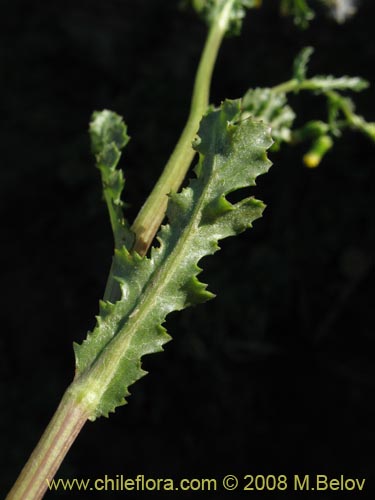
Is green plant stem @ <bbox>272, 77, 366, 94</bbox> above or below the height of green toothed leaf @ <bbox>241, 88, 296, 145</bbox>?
above

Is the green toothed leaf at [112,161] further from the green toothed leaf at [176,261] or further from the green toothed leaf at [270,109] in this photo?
the green toothed leaf at [270,109]

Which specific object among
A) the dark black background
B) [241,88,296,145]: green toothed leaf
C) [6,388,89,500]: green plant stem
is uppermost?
the dark black background

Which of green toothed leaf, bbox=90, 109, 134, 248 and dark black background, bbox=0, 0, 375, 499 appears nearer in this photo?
green toothed leaf, bbox=90, 109, 134, 248

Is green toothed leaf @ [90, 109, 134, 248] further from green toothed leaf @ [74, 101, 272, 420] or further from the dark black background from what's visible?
the dark black background

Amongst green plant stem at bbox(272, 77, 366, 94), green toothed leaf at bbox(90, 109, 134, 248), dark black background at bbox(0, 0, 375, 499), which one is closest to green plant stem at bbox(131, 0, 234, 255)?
green toothed leaf at bbox(90, 109, 134, 248)

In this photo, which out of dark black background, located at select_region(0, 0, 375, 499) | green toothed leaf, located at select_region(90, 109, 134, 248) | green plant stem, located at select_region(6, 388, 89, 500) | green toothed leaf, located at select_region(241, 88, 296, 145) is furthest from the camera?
dark black background, located at select_region(0, 0, 375, 499)

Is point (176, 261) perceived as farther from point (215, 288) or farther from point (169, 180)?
point (215, 288)
